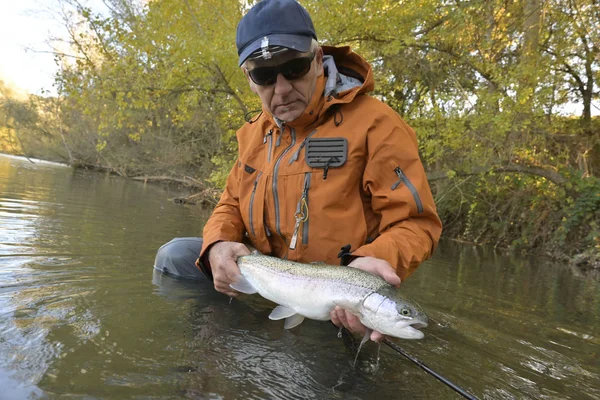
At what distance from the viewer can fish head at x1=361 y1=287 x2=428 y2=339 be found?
72.8 inches

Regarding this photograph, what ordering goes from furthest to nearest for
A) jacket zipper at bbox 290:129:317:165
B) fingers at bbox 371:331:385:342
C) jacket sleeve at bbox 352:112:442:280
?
jacket zipper at bbox 290:129:317:165 → jacket sleeve at bbox 352:112:442:280 → fingers at bbox 371:331:385:342

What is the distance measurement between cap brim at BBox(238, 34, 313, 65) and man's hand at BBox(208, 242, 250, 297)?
1.19m

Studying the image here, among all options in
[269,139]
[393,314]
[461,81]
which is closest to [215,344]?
[393,314]

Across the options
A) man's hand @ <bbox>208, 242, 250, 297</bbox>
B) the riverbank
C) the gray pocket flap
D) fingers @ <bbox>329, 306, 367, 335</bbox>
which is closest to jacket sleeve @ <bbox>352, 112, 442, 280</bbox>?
the gray pocket flap

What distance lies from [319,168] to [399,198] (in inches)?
21.4

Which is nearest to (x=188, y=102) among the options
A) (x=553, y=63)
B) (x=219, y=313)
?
(x=553, y=63)

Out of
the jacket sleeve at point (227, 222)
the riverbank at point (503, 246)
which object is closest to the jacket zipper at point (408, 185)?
the jacket sleeve at point (227, 222)

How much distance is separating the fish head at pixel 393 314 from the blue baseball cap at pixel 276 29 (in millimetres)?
1513

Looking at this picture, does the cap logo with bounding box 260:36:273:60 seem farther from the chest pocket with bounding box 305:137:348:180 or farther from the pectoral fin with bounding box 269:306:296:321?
the pectoral fin with bounding box 269:306:296:321

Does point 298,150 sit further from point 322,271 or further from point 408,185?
point 322,271

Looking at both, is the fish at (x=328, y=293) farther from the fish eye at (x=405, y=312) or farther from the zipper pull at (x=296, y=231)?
the zipper pull at (x=296, y=231)

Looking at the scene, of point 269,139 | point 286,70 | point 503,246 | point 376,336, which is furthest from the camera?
point 503,246

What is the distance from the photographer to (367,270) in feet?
7.00

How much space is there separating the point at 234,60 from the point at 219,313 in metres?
8.90
